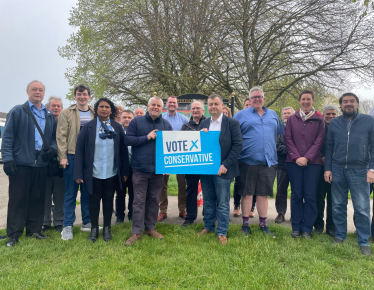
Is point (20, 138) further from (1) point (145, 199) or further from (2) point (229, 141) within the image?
(2) point (229, 141)

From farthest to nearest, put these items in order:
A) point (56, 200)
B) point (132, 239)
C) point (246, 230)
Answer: point (56, 200), point (246, 230), point (132, 239)

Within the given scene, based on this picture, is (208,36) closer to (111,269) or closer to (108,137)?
(108,137)

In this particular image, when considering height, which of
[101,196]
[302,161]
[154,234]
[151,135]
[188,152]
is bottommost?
[154,234]

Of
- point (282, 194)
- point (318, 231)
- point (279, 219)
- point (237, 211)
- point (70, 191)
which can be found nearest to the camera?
point (70, 191)

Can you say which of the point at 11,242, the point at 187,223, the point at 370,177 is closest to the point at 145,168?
the point at 187,223

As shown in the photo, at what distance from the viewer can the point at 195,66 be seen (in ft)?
41.3

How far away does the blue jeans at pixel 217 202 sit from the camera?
4153 mm

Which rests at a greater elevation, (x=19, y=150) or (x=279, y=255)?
(x=19, y=150)

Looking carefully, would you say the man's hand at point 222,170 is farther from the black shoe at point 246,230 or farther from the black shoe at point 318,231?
the black shoe at point 318,231

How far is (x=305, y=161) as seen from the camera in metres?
4.21

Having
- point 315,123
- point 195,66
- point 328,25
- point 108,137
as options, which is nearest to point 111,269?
point 108,137

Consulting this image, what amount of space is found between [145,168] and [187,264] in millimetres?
1562

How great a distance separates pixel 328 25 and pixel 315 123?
9772 millimetres

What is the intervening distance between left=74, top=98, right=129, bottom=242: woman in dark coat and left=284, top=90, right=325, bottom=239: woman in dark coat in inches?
116
